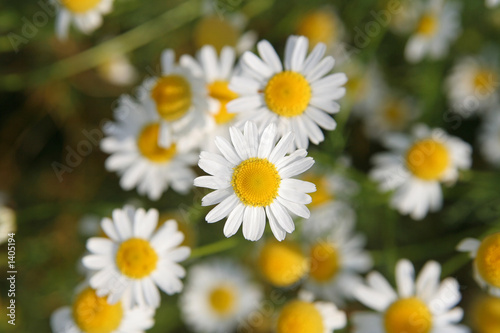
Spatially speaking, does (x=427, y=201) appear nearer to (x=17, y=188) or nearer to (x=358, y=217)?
(x=358, y=217)

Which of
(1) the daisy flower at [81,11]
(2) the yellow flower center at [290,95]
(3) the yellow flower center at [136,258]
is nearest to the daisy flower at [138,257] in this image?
(3) the yellow flower center at [136,258]

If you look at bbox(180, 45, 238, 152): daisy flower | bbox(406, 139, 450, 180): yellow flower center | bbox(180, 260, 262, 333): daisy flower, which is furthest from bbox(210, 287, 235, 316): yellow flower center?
bbox(406, 139, 450, 180): yellow flower center

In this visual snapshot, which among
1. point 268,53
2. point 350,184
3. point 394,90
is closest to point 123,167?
point 268,53

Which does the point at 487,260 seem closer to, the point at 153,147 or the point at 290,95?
the point at 290,95

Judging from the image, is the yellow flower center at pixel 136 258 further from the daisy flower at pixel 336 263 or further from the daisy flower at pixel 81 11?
the daisy flower at pixel 81 11

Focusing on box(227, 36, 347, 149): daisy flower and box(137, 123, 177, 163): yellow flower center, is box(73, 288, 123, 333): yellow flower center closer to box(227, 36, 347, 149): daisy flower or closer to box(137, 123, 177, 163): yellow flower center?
box(137, 123, 177, 163): yellow flower center
